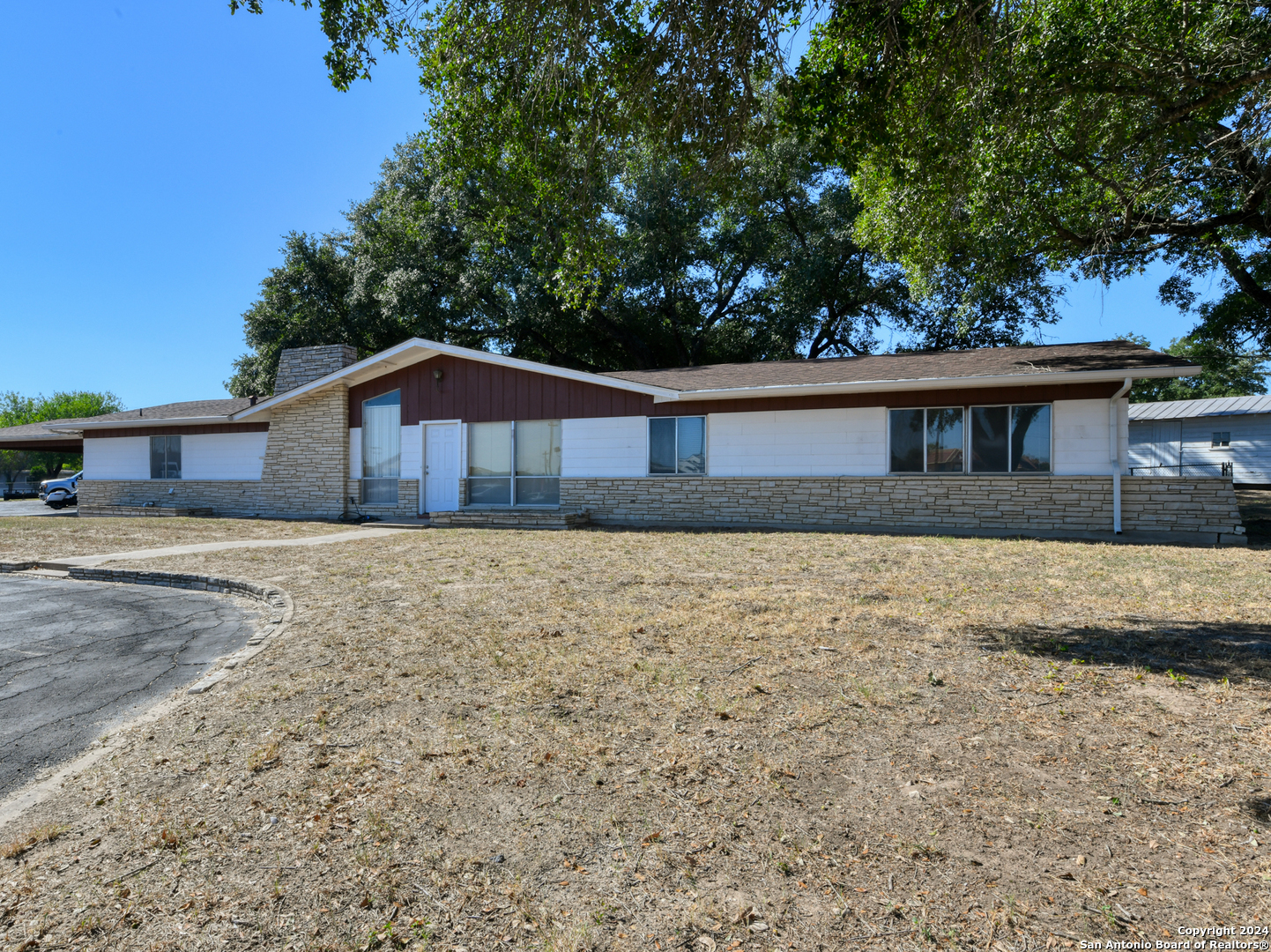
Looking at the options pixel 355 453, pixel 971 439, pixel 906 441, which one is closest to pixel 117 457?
pixel 355 453

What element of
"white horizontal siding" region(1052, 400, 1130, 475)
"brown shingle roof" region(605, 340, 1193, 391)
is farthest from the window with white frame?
"brown shingle roof" region(605, 340, 1193, 391)

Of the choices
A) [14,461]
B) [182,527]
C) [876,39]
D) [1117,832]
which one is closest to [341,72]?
[876,39]

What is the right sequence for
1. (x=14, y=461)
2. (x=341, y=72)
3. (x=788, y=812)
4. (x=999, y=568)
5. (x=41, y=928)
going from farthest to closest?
(x=14, y=461) → (x=999, y=568) → (x=341, y=72) → (x=788, y=812) → (x=41, y=928)

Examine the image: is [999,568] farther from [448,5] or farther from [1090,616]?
[448,5]

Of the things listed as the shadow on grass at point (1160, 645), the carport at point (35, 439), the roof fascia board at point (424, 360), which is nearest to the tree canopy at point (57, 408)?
the carport at point (35, 439)

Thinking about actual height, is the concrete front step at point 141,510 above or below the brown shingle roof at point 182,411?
below

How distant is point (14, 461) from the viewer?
46938mm

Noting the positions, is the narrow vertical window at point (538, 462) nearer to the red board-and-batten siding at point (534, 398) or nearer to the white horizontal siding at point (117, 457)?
the red board-and-batten siding at point (534, 398)

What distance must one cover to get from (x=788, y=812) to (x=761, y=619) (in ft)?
10.5

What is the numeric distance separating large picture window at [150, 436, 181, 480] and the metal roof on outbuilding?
1404 inches

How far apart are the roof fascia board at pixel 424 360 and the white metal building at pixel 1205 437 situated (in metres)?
22.7

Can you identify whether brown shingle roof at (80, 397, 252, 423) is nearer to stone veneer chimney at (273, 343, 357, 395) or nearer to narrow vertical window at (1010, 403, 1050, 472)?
stone veneer chimney at (273, 343, 357, 395)

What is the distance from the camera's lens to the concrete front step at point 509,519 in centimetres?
1539

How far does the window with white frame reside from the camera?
519 inches
